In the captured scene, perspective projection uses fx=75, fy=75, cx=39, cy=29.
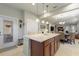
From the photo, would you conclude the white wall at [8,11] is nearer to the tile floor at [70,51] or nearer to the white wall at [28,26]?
the white wall at [28,26]

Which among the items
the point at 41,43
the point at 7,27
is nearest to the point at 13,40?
the point at 7,27

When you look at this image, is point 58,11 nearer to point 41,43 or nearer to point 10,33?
point 41,43

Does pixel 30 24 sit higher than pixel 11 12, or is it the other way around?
pixel 11 12

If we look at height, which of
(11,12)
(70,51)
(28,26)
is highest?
(11,12)

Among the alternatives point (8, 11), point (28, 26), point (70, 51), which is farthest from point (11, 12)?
point (70, 51)

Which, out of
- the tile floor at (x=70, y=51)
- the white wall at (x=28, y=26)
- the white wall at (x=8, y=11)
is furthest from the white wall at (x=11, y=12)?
the tile floor at (x=70, y=51)

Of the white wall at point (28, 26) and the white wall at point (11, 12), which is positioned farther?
the white wall at point (28, 26)

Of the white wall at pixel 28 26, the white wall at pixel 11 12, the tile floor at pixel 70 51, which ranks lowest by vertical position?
the tile floor at pixel 70 51

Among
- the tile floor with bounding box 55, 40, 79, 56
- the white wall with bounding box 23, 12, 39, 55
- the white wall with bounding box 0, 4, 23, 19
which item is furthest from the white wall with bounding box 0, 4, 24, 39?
the tile floor with bounding box 55, 40, 79, 56

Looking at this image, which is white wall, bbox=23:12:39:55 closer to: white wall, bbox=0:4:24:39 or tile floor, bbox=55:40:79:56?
white wall, bbox=0:4:24:39

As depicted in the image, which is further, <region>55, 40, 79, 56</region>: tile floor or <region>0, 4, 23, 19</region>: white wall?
<region>55, 40, 79, 56</region>: tile floor

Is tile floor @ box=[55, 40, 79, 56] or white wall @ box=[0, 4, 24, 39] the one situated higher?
white wall @ box=[0, 4, 24, 39]

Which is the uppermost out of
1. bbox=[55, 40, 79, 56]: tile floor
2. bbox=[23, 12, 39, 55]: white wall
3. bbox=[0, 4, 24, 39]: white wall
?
bbox=[0, 4, 24, 39]: white wall

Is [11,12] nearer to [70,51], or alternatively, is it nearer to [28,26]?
[28,26]
